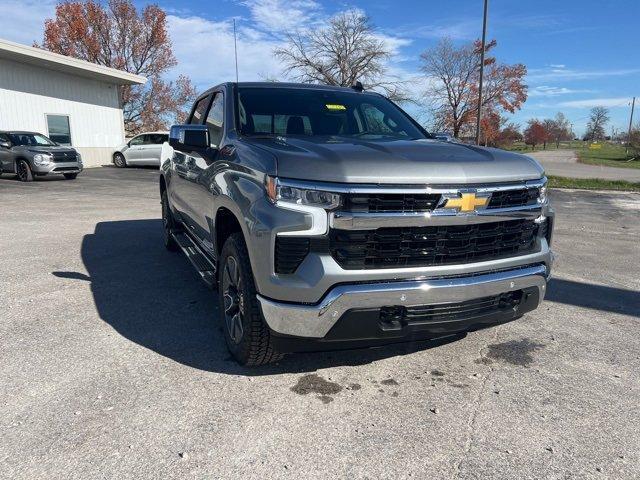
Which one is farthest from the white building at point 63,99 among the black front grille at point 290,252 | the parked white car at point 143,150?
the black front grille at point 290,252

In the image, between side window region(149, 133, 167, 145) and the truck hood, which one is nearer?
the truck hood

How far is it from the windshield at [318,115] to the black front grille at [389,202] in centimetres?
123

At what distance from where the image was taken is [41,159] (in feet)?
A: 53.4

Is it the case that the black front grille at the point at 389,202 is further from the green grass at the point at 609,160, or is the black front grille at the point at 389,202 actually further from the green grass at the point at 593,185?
the green grass at the point at 609,160

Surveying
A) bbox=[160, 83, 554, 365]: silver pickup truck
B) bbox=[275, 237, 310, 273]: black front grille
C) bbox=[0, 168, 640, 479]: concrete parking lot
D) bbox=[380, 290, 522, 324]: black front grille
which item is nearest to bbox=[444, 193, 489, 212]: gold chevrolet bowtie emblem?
bbox=[160, 83, 554, 365]: silver pickup truck

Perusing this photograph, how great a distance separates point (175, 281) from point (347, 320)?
3.03 metres

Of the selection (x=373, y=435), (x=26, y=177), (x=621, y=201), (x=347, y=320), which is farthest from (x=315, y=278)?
(x=26, y=177)

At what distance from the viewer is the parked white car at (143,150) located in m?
22.6

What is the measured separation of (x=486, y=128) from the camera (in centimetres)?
4250

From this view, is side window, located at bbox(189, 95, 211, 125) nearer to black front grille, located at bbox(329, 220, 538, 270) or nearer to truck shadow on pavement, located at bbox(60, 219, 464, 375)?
truck shadow on pavement, located at bbox(60, 219, 464, 375)

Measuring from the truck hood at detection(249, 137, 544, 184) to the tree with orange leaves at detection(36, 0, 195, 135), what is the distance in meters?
39.9

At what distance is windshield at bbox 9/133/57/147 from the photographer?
16734 millimetres

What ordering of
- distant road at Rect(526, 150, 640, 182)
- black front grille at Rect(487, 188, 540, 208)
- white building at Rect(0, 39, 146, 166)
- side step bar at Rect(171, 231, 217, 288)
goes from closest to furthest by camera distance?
black front grille at Rect(487, 188, 540, 208) < side step bar at Rect(171, 231, 217, 288) < white building at Rect(0, 39, 146, 166) < distant road at Rect(526, 150, 640, 182)

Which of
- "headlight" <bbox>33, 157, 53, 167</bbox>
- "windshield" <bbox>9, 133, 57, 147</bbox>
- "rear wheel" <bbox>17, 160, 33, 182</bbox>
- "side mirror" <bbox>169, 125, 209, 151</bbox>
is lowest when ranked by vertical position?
"rear wheel" <bbox>17, 160, 33, 182</bbox>
